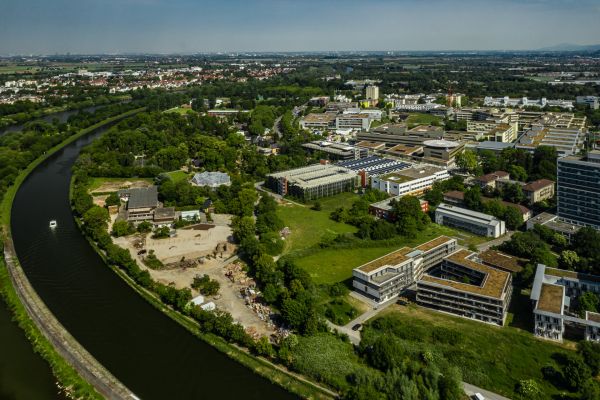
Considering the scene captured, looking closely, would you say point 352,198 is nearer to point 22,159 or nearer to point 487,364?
point 487,364

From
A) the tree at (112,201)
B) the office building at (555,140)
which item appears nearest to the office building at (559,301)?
the office building at (555,140)

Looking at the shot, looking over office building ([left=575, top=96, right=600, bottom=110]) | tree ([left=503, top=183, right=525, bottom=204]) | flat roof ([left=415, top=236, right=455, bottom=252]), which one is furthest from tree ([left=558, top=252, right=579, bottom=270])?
office building ([left=575, top=96, right=600, bottom=110])

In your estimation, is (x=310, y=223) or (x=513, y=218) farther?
(x=310, y=223)

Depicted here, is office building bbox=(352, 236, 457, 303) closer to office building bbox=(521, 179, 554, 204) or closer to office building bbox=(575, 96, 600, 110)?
office building bbox=(521, 179, 554, 204)

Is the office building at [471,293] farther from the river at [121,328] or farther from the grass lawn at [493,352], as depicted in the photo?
the river at [121,328]

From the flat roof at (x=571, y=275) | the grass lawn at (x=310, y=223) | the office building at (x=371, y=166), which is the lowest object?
the grass lawn at (x=310, y=223)

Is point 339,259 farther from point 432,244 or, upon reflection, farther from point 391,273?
point 432,244

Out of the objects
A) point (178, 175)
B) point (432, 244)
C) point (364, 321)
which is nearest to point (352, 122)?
point (178, 175)
